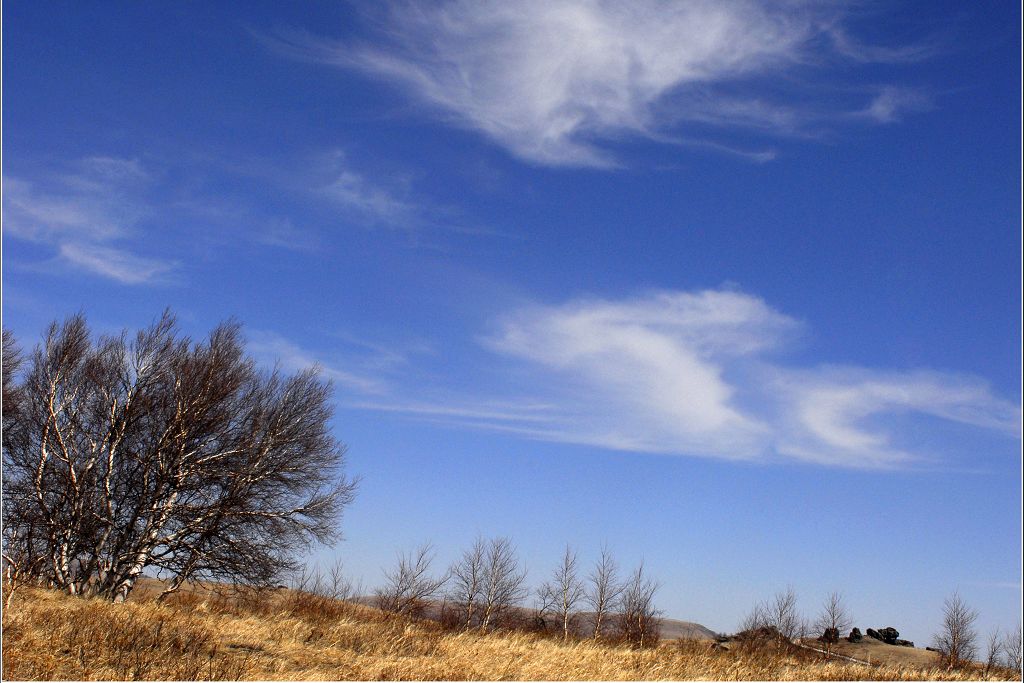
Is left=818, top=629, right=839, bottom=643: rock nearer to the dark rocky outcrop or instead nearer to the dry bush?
the dark rocky outcrop

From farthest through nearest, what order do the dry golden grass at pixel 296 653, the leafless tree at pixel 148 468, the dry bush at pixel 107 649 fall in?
1. the leafless tree at pixel 148 468
2. the dry golden grass at pixel 296 653
3. the dry bush at pixel 107 649

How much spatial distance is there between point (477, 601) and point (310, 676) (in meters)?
23.8

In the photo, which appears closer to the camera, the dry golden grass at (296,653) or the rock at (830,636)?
the dry golden grass at (296,653)

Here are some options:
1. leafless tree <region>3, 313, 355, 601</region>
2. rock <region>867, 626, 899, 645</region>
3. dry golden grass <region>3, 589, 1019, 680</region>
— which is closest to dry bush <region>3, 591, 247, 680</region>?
dry golden grass <region>3, 589, 1019, 680</region>

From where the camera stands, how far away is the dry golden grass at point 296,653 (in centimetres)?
1271

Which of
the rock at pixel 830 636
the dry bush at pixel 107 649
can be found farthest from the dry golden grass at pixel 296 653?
the rock at pixel 830 636

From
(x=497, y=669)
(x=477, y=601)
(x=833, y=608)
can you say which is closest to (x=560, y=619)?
(x=477, y=601)

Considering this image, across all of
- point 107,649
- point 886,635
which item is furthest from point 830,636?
point 107,649

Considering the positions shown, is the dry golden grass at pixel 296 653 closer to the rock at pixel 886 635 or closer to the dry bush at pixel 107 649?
the dry bush at pixel 107 649

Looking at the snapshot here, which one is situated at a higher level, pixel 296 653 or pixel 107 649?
pixel 107 649

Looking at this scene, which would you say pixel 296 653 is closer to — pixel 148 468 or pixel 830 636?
pixel 148 468

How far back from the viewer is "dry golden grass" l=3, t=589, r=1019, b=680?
12.7 m

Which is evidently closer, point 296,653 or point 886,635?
point 296,653

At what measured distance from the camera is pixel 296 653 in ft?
51.0
